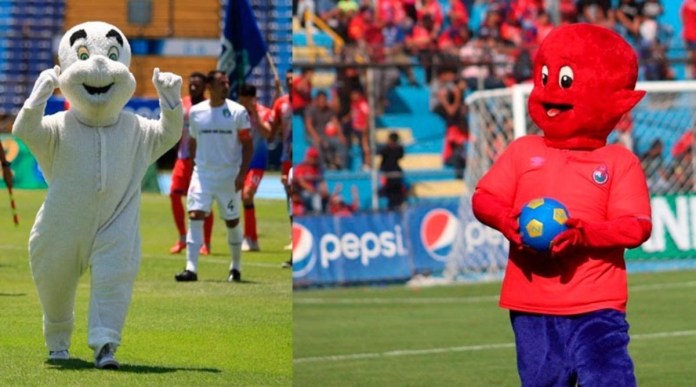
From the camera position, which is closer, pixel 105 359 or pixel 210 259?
pixel 105 359

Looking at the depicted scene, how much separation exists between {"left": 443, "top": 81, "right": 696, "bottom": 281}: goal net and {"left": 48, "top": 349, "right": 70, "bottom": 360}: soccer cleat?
10.7m

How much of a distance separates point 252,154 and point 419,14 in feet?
52.6

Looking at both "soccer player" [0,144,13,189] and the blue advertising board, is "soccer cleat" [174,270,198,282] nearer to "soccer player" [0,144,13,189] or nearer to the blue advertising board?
"soccer player" [0,144,13,189]

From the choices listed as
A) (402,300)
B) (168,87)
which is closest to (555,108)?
(168,87)

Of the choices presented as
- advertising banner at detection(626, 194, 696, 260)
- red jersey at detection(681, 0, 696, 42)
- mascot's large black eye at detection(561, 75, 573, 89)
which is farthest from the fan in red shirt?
red jersey at detection(681, 0, 696, 42)

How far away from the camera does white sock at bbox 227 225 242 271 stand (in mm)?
8242

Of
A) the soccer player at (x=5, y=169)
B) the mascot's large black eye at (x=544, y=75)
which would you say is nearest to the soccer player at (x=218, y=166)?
the soccer player at (x=5, y=169)

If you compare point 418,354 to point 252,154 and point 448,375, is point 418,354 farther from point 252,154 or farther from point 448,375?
point 252,154

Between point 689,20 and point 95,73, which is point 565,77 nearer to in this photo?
point 95,73

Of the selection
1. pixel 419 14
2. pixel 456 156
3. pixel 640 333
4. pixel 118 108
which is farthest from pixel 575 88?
pixel 419 14

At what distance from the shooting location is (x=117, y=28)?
7.17m

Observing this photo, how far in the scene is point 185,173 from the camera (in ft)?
28.1

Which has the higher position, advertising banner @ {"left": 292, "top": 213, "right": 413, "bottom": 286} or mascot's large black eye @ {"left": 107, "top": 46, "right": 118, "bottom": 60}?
mascot's large black eye @ {"left": 107, "top": 46, "right": 118, "bottom": 60}

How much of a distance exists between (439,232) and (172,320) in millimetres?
10284
